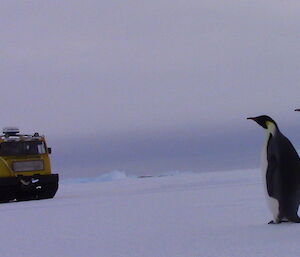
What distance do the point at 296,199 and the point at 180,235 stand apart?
1.29 m

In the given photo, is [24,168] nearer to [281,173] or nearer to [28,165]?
[28,165]

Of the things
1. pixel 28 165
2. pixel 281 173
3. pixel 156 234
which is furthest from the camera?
pixel 28 165

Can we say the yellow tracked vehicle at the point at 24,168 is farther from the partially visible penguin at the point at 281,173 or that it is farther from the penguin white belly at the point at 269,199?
the partially visible penguin at the point at 281,173

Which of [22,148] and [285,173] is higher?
[285,173]

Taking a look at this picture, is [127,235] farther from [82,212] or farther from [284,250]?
[82,212]

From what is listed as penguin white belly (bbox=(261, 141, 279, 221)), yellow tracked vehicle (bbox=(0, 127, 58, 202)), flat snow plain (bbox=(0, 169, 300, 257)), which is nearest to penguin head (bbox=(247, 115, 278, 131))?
penguin white belly (bbox=(261, 141, 279, 221))

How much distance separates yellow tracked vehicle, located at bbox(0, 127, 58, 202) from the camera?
52.3 feet

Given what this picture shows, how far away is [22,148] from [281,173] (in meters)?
11.1

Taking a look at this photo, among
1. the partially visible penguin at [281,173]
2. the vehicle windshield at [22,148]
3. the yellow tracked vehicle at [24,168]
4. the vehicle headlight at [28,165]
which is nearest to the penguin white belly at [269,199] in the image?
the partially visible penguin at [281,173]

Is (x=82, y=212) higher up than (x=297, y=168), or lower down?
lower down

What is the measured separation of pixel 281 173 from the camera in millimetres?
6289

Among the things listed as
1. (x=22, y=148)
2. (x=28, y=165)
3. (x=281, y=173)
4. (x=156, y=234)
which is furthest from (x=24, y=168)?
(x=281, y=173)

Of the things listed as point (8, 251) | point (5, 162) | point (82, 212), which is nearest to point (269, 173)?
point (8, 251)

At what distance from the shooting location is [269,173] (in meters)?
6.36
